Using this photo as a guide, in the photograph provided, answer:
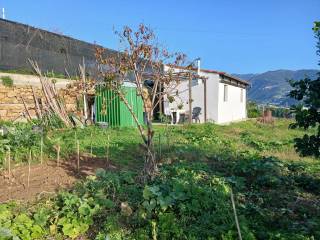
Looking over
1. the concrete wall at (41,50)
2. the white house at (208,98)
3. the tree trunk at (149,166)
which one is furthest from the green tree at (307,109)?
the white house at (208,98)

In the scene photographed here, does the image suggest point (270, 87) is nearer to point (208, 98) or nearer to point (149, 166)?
point (208, 98)

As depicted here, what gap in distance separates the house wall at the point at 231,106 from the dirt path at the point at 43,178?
601 inches

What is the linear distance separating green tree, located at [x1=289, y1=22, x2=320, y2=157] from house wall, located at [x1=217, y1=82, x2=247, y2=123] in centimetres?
1636

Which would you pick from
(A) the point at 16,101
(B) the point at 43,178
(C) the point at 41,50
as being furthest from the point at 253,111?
(B) the point at 43,178

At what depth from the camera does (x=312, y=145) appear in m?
4.71

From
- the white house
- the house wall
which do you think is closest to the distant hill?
the house wall

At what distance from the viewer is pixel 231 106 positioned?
2402 centimetres

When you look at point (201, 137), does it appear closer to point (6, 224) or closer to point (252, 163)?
point (252, 163)

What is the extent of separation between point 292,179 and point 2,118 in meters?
8.91

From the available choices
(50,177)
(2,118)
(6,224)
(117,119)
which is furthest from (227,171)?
(117,119)

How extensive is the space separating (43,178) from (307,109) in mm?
3767

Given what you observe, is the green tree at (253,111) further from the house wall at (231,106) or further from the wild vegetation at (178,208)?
the wild vegetation at (178,208)

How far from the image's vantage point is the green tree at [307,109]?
14.7ft

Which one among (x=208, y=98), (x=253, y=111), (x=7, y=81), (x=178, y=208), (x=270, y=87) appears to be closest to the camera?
(x=178, y=208)
